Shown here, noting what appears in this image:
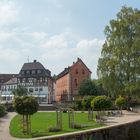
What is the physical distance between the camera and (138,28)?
213ft

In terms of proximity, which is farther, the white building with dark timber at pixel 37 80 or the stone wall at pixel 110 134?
the white building with dark timber at pixel 37 80

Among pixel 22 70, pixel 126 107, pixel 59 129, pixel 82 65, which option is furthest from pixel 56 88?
pixel 59 129

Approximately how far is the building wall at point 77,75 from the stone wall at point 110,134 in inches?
3506

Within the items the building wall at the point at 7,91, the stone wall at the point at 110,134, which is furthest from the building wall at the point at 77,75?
the stone wall at the point at 110,134

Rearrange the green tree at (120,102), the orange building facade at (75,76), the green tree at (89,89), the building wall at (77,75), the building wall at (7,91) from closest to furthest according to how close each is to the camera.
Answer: the green tree at (120,102) → the green tree at (89,89) → the orange building facade at (75,76) → the building wall at (77,75) → the building wall at (7,91)

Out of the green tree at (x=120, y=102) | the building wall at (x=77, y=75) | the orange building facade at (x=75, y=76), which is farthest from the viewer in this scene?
the building wall at (x=77, y=75)

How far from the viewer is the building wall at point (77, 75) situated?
110875 millimetres

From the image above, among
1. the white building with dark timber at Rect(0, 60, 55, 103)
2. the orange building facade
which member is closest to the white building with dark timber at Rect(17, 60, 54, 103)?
the white building with dark timber at Rect(0, 60, 55, 103)

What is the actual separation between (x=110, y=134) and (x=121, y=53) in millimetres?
46316

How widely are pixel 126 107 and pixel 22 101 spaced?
41828 millimetres

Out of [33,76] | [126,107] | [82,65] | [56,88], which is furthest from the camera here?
[56,88]

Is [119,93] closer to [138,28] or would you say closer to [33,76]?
[138,28]

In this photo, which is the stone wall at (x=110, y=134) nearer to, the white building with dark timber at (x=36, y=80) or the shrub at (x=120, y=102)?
the shrub at (x=120, y=102)

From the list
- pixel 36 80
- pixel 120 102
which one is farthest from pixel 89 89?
pixel 120 102
